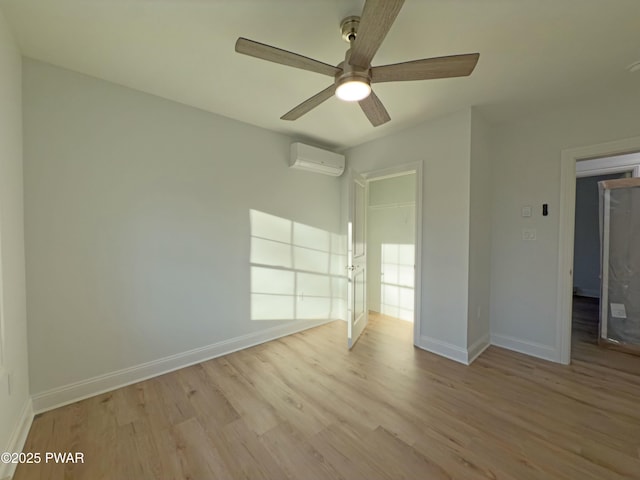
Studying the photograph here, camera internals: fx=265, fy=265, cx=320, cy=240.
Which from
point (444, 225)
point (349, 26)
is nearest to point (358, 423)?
point (444, 225)

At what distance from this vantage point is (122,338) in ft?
7.24

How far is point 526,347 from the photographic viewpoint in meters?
2.78

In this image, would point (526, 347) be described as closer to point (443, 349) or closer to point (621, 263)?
point (443, 349)

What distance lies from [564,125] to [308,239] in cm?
289

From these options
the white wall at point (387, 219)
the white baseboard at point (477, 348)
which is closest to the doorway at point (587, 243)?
the white baseboard at point (477, 348)

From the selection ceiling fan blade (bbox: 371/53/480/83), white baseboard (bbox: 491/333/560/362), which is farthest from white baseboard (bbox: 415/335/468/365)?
ceiling fan blade (bbox: 371/53/480/83)

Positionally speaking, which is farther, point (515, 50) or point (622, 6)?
point (515, 50)

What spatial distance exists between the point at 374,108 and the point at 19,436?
298cm

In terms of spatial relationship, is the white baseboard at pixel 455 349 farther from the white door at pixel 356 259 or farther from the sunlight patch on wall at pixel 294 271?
the sunlight patch on wall at pixel 294 271

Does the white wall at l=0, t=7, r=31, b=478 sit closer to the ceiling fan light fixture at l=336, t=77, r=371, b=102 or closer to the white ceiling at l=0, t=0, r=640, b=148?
the white ceiling at l=0, t=0, r=640, b=148

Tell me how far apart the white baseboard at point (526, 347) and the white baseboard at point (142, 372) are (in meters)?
2.44

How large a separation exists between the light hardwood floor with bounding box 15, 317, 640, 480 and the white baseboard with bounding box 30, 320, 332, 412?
8cm

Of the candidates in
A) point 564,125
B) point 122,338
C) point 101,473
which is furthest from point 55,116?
point 564,125

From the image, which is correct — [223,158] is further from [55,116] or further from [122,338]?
[122,338]
